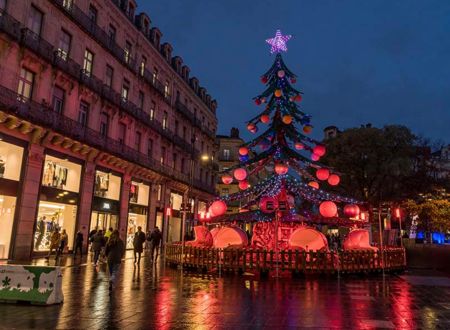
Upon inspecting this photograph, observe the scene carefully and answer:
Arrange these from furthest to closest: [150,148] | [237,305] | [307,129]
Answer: [150,148] < [307,129] < [237,305]

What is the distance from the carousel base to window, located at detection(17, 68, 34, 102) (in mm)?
11710

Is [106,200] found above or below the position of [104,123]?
below

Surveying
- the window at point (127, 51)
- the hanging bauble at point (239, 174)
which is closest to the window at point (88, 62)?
the window at point (127, 51)

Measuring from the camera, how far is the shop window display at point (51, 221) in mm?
21703

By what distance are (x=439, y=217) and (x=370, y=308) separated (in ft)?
70.0

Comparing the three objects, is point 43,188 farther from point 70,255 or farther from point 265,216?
point 265,216

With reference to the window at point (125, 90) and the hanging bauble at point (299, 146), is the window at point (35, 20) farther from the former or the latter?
the hanging bauble at point (299, 146)

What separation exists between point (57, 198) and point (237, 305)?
653 inches

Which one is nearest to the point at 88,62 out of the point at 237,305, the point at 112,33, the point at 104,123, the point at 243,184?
the point at 112,33

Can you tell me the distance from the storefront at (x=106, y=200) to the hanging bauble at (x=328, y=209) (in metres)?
15.4

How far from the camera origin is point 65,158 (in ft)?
76.7

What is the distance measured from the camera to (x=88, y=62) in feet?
86.2

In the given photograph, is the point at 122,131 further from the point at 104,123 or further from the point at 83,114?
the point at 83,114

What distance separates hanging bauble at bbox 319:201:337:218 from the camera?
17.2 m
